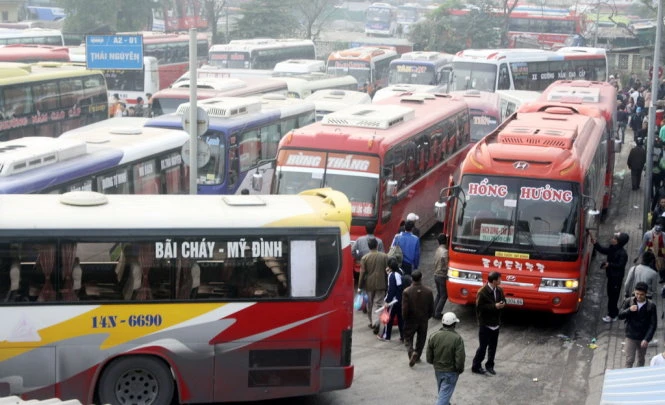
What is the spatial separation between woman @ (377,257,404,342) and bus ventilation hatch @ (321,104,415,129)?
476cm

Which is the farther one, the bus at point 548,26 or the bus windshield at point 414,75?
the bus at point 548,26

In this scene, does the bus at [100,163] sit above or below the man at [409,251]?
above

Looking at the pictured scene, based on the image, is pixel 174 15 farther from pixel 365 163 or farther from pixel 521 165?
pixel 521 165

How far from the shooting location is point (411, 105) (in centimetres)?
2394

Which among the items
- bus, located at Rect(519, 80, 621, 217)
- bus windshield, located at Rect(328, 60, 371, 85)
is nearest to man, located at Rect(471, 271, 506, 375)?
bus, located at Rect(519, 80, 621, 217)

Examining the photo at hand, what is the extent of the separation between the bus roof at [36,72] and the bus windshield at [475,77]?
1450 cm

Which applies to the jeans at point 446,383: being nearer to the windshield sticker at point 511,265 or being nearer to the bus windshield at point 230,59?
the windshield sticker at point 511,265

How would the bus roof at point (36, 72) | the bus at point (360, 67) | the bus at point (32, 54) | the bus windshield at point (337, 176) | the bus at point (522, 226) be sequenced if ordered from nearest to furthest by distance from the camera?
the bus at point (522, 226) → the bus windshield at point (337, 176) → the bus roof at point (36, 72) → the bus at point (32, 54) → the bus at point (360, 67)

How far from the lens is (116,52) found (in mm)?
29406

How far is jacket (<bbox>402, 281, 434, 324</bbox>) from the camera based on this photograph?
13156 mm

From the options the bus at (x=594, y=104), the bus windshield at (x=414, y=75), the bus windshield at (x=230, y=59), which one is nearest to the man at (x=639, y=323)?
the bus at (x=594, y=104)

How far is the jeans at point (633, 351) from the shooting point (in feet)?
42.3

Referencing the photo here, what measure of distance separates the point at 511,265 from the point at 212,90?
1511 centimetres

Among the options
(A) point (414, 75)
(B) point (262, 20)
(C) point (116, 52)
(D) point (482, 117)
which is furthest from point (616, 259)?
(B) point (262, 20)
